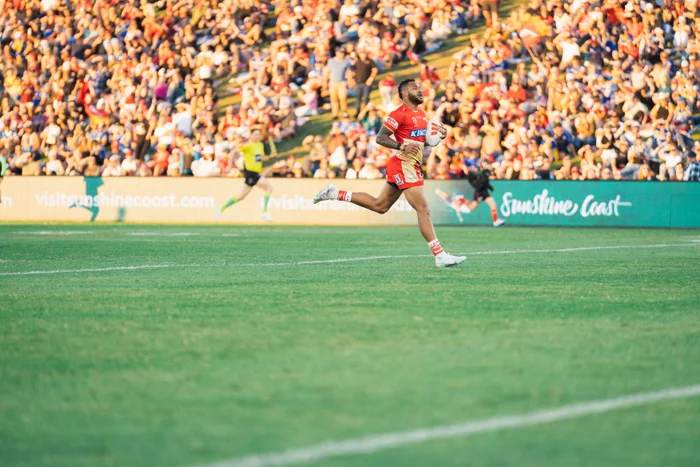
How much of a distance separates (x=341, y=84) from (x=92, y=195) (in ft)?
26.0

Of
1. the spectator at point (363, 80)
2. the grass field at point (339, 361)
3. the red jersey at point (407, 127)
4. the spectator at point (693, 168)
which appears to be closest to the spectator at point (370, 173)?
the spectator at point (363, 80)

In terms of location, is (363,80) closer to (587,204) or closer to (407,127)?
(587,204)

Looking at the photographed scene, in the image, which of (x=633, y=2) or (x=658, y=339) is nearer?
(x=658, y=339)

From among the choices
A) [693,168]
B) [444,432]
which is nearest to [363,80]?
[693,168]

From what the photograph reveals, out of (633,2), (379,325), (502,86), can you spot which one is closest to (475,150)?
(502,86)

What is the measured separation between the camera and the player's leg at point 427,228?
1367 centimetres

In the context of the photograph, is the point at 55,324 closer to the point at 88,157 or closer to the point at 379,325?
the point at 379,325

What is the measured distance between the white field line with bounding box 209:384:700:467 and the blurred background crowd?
22811mm

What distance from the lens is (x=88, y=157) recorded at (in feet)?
114

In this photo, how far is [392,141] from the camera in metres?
13.7

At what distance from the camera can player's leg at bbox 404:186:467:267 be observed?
13672mm

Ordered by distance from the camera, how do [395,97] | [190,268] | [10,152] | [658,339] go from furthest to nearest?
[10,152] < [395,97] < [190,268] < [658,339]

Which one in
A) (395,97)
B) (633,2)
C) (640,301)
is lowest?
(640,301)

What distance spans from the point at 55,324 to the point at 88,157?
2731 cm
